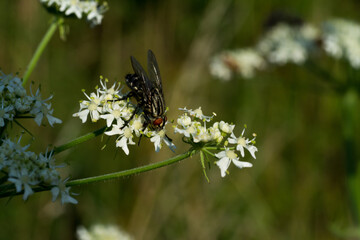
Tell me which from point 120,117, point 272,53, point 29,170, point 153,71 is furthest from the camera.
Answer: point 272,53

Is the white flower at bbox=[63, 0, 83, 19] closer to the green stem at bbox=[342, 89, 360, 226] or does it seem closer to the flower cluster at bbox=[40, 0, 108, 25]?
the flower cluster at bbox=[40, 0, 108, 25]

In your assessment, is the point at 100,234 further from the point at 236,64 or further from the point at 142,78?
the point at 236,64

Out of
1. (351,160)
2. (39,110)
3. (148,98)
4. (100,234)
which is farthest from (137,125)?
(351,160)

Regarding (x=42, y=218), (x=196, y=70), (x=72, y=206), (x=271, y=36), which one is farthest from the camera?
(x=271, y=36)

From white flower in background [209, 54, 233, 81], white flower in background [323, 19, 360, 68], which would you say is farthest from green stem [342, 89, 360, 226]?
white flower in background [209, 54, 233, 81]

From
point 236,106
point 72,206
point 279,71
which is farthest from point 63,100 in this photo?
point 279,71

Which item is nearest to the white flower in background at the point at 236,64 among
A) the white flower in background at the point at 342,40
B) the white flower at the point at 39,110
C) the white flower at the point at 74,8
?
the white flower in background at the point at 342,40

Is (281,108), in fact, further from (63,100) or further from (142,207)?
(63,100)
